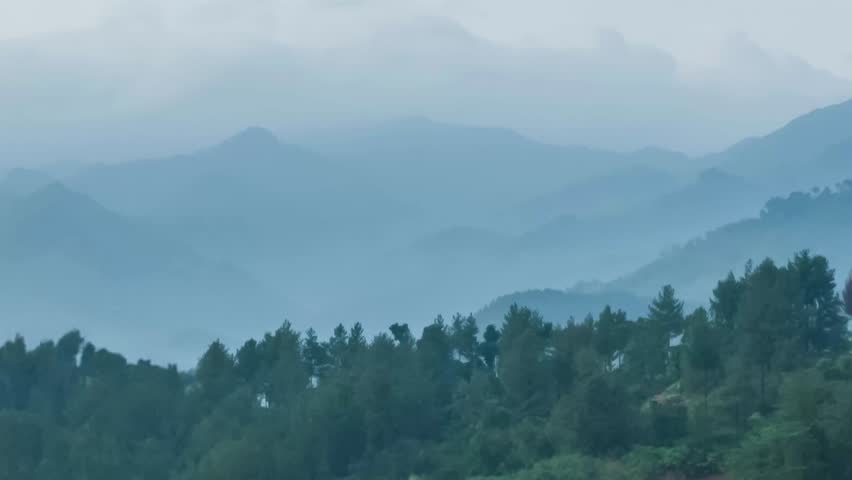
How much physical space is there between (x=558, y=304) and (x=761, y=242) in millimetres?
33180

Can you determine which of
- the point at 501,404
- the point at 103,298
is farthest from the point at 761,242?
the point at 501,404

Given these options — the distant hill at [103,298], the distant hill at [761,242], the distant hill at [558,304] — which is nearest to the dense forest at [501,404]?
the distant hill at [558,304]

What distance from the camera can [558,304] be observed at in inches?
4193

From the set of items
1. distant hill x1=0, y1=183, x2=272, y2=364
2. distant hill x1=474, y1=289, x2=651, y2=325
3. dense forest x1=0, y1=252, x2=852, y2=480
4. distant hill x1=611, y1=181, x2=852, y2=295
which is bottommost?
dense forest x1=0, y1=252, x2=852, y2=480

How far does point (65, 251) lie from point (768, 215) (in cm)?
10881

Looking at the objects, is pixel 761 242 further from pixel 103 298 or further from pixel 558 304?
pixel 103 298

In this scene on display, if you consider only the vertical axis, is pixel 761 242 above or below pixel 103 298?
below

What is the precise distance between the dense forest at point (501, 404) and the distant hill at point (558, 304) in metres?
63.9

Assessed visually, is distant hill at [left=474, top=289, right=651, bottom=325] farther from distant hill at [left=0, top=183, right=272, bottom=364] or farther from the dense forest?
distant hill at [left=0, top=183, right=272, bottom=364]

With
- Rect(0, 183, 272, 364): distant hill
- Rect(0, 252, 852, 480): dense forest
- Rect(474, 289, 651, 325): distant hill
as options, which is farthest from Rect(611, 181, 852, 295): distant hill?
Rect(0, 252, 852, 480): dense forest

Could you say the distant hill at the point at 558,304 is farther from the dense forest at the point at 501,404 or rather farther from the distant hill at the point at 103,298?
the distant hill at the point at 103,298

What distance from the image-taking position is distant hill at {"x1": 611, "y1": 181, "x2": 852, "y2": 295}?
125500mm

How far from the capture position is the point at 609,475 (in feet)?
69.3

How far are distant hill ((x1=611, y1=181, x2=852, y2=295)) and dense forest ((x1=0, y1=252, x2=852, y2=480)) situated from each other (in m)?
94.7
